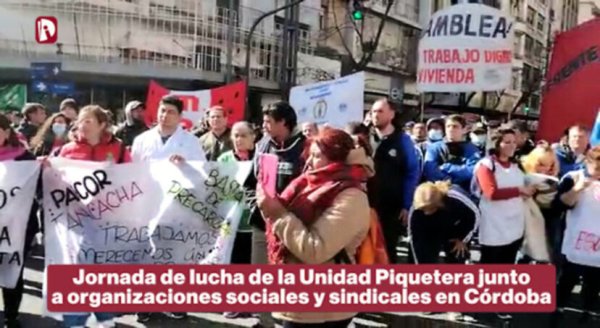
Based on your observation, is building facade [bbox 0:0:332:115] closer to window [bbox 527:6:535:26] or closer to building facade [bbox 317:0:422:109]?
building facade [bbox 317:0:422:109]

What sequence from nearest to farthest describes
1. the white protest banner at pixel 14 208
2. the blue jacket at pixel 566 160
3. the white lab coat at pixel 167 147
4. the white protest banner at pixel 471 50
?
the white protest banner at pixel 14 208
the white lab coat at pixel 167 147
the blue jacket at pixel 566 160
the white protest banner at pixel 471 50

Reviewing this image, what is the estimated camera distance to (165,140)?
5375mm

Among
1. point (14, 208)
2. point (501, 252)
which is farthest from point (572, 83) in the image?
point (14, 208)

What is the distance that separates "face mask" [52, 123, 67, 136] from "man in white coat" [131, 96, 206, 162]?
68.5 inches

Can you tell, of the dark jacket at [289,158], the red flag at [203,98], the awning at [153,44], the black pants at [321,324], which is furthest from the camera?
the awning at [153,44]

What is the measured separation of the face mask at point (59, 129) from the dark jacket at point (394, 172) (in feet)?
9.80

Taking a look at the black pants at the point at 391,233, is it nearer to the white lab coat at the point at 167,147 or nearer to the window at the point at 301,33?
the white lab coat at the point at 167,147

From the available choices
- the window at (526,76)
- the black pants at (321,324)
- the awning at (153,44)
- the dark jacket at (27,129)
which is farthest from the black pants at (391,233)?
the window at (526,76)

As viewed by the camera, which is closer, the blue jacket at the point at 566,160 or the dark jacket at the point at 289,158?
the dark jacket at the point at 289,158

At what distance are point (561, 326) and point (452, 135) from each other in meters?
1.75

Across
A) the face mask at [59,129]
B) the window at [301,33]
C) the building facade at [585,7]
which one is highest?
the building facade at [585,7]

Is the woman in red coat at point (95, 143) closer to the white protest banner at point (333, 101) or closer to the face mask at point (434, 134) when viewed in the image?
the white protest banner at point (333, 101)

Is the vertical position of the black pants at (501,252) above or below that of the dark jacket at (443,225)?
below

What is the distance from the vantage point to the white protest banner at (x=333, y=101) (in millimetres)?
6691
